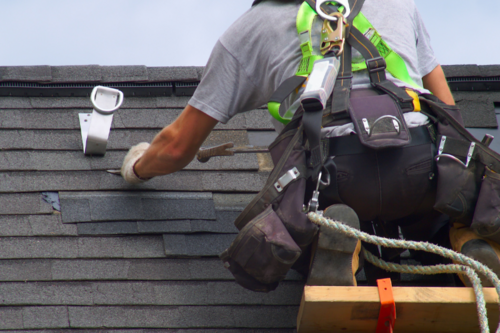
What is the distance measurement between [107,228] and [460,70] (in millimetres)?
2336

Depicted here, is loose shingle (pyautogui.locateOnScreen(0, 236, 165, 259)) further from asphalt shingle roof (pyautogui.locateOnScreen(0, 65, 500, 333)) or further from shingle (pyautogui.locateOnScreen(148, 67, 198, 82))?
shingle (pyautogui.locateOnScreen(148, 67, 198, 82))

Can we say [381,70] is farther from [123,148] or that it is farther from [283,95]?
[123,148]

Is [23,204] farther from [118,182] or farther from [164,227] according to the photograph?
[164,227]

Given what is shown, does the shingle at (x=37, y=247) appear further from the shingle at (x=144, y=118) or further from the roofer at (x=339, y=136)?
the roofer at (x=339, y=136)

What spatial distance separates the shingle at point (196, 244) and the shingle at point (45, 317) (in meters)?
0.54

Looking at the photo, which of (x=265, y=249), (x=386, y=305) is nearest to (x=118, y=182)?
(x=265, y=249)

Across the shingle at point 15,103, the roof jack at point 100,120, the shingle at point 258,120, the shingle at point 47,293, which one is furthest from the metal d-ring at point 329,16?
the shingle at point 15,103

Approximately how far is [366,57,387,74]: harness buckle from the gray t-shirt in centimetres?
5

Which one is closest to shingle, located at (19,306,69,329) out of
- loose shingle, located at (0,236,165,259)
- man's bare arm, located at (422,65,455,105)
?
loose shingle, located at (0,236,165,259)

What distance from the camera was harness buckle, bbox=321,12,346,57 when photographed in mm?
2016

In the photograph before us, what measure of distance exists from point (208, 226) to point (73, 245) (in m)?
0.65

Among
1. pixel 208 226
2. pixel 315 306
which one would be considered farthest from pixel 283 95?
pixel 208 226

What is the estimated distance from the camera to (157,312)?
94.9 inches

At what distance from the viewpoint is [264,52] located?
7.34 ft
